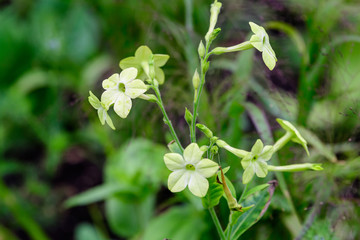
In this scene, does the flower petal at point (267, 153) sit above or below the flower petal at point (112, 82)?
below

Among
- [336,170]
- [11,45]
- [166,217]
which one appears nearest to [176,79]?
[166,217]

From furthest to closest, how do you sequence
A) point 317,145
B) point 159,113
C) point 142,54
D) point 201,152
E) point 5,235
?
point 5,235
point 159,113
point 317,145
point 142,54
point 201,152

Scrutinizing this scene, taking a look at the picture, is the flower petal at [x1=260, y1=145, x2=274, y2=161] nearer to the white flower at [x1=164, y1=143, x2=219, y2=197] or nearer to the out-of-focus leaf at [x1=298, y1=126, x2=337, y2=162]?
the white flower at [x1=164, y1=143, x2=219, y2=197]

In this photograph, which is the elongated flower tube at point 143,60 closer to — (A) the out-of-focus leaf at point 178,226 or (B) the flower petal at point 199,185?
(B) the flower petal at point 199,185

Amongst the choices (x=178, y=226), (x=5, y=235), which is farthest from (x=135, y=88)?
(x=5, y=235)

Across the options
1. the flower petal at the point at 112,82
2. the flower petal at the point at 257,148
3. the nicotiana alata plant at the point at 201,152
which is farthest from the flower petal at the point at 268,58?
the flower petal at the point at 112,82

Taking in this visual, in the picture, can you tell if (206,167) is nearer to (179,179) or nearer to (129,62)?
(179,179)
